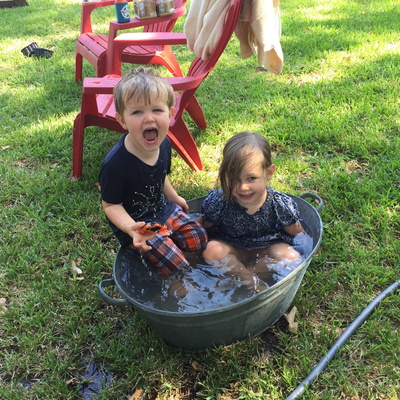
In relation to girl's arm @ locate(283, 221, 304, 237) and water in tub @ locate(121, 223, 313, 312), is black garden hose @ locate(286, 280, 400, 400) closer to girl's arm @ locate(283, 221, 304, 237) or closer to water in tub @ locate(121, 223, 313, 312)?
water in tub @ locate(121, 223, 313, 312)

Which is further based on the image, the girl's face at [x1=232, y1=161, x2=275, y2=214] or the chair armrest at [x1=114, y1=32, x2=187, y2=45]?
the chair armrest at [x1=114, y1=32, x2=187, y2=45]

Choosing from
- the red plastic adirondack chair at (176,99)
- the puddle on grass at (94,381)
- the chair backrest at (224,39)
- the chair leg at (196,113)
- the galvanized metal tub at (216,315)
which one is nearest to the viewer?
the galvanized metal tub at (216,315)

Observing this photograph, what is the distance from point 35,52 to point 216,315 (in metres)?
5.81

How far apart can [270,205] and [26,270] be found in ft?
5.13

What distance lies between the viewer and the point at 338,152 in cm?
341

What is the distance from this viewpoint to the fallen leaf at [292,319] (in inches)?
82.7

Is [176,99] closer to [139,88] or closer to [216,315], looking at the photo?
[139,88]

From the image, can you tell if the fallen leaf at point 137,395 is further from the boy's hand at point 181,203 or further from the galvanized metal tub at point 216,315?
the boy's hand at point 181,203

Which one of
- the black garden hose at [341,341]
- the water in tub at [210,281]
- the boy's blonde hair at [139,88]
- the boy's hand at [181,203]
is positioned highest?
the boy's blonde hair at [139,88]

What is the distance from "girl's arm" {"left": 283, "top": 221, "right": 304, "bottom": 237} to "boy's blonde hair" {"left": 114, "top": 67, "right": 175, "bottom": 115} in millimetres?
983

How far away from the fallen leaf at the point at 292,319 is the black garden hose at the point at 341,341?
A: 22 centimetres

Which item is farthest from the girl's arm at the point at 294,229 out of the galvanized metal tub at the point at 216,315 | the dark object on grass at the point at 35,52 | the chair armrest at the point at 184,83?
the dark object on grass at the point at 35,52

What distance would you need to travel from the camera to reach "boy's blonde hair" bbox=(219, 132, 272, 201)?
2066 millimetres

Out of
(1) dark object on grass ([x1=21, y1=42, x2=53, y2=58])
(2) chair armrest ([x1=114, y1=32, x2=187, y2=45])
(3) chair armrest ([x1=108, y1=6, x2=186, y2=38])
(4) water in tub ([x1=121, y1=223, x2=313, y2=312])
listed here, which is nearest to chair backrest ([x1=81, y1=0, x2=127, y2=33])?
(3) chair armrest ([x1=108, y1=6, x2=186, y2=38])
